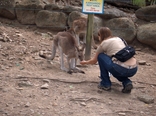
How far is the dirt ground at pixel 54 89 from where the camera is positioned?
14.2 ft

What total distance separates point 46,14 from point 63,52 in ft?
11.2

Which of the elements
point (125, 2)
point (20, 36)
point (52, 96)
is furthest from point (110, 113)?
point (125, 2)

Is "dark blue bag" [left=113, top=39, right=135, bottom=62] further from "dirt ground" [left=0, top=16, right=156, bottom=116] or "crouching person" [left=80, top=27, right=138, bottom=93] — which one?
"dirt ground" [left=0, top=16, right=156, bottom=116]

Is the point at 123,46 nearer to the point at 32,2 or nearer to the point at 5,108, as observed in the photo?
the point at 5,108

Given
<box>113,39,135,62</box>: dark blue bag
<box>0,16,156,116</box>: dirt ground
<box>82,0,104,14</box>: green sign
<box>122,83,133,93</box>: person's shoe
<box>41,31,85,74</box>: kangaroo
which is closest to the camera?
<box>0,16,156,116</box>: dirt ground

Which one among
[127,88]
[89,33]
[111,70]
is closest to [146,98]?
[127,88]

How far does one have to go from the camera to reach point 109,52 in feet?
16.7

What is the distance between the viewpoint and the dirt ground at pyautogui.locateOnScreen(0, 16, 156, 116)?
433cm

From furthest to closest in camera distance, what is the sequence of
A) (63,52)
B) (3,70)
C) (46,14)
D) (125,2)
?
(125,2) → (46,14) → (63,52) → (3,70)

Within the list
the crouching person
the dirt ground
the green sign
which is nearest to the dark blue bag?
the crouching person

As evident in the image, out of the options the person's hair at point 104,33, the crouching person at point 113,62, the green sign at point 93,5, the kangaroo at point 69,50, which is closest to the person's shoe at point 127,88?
the crouching person at point 113,62

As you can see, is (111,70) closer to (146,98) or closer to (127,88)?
(127,88)

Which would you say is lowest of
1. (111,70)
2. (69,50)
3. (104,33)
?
(111,70)

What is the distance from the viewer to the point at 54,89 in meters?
5.06
